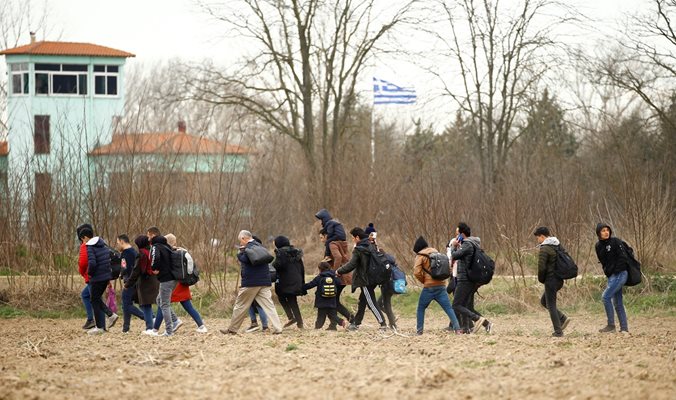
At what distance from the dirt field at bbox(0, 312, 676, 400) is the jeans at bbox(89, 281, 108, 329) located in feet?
1.25

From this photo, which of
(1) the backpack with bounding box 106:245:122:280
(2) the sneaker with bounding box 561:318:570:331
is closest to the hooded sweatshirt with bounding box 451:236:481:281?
(2) the sneaker with bounding box 561:318:570:331

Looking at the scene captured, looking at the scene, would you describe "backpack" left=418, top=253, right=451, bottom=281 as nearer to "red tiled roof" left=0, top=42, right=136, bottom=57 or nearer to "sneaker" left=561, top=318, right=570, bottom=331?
"sneaker" left=561, top=318, right=570, bottom=331

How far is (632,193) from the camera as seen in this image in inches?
982

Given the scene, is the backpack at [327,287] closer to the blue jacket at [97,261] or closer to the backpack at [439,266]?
the backpack at [439,266]

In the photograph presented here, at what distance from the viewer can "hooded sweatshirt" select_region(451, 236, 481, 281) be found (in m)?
17.9

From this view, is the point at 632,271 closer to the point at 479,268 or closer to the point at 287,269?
the point at 479,268

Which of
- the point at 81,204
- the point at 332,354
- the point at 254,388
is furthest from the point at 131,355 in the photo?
the point at 81,204

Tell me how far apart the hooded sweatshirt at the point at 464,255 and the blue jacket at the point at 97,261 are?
5.73 m

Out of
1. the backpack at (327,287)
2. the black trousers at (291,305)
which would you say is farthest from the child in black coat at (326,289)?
the black trousers at (291,305)

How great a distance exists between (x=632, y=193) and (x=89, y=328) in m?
12.3

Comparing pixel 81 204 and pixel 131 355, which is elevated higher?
pixel 81 204

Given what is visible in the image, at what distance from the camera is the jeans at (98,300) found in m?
18.7

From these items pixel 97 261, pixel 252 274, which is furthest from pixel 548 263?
pixel 97 261

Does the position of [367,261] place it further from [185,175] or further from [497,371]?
[185,175]
